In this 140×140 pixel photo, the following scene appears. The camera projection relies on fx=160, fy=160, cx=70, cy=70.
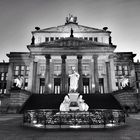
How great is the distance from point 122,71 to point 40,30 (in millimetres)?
27111

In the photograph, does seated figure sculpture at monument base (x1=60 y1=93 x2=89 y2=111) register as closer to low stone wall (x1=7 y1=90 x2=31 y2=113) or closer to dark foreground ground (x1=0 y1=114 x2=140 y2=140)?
dark foreground ground (x1=0 y1=114 x2=140 y2=140)

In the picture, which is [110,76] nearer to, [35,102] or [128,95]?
[128,95]

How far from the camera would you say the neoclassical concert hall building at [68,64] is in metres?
38.8

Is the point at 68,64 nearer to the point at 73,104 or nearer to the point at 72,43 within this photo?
the point at 72,43

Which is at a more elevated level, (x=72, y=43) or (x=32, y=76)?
(x=72, y=43)

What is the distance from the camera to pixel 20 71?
46.4 m

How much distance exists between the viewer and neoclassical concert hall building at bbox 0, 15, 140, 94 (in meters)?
38.8

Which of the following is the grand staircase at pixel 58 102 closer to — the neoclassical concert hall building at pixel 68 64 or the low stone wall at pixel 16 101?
the low stone wall at pixel 16 101

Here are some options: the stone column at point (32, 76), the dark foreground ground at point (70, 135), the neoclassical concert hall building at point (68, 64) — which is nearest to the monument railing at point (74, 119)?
the dark foreground ground at point (70, 135)

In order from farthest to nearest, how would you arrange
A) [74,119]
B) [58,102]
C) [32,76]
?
1. [32,76]
2. [58,102]
3. [74,119]

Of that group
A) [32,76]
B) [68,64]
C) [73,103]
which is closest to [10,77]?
[32,76]

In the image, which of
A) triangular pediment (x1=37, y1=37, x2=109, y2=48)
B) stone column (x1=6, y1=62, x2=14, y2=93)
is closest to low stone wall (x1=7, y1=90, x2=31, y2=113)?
triangular pediment (x1=37, y1=37, x2=109, y2=48)

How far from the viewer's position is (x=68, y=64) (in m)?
45.9

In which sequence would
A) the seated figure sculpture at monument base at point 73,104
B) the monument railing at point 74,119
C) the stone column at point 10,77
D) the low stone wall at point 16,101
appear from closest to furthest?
the monument railing at point 74,119
the seated figure sculpture at monument base at point 73,104
the low stone wall at point 16,101
the stone column at point 10,77
